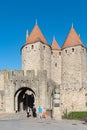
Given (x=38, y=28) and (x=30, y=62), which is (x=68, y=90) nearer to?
(x=30, y=62)

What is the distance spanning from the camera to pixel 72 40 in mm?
46562

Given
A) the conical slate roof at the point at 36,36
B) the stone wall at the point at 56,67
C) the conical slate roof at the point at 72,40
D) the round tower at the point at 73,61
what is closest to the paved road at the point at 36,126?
the round tower at the point at 73,61

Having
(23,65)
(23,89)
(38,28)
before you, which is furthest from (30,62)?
(23,89)

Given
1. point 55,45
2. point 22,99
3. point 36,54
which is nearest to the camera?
point 22,99

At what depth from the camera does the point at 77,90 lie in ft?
109

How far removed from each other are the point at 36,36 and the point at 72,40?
19.7ft

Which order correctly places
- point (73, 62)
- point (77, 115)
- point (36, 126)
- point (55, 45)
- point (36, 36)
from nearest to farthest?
point (36, 126), point (77, 115), point (73, 62), point (36, 36), point (55, 45)

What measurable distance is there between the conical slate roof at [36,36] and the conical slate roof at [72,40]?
4.00 m

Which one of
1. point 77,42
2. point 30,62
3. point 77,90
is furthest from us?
point 77,42

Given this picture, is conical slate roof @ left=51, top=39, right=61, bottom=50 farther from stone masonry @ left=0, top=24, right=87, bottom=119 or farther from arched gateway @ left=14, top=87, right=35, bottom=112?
arched gateway @ left=14, top=87, right=35, bottom=112

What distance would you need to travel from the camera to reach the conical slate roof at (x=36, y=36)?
145 ft

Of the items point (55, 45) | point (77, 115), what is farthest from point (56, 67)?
point (77, 115)

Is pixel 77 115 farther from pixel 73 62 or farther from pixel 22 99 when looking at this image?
pixel 73 62

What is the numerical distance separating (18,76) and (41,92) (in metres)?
3.09
